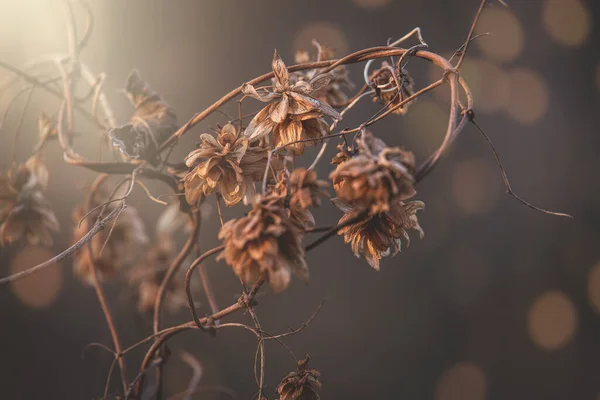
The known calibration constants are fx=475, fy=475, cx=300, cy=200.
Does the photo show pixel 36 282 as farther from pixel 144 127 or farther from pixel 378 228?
pixel 378 228

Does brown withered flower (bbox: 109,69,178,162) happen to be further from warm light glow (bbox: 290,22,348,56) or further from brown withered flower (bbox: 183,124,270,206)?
warm light glow (bbox: 290,22,348,56)

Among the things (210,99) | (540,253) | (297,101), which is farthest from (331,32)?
(297,101)

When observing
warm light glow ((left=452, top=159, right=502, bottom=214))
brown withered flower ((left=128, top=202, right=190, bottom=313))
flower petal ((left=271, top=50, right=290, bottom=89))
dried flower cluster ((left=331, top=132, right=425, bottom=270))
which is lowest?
warm light glow ((left=452, top=159, right=502, bottom=214))

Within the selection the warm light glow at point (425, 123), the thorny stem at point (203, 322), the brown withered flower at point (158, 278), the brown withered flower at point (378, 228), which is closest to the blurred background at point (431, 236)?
the warm light glow at point (425, 123)

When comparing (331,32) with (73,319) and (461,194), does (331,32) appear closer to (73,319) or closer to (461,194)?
(461,194)

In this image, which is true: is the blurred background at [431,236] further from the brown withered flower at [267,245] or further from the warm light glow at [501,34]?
the brown withered flower at [267,245]

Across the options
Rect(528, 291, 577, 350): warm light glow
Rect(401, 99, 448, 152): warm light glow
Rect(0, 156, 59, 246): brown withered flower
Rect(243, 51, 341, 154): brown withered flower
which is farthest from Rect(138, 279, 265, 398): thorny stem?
Rect(528, 291, 577, 350): warm light glow

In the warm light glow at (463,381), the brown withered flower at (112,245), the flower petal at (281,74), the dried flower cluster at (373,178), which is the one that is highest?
the flower petal at (281,74)
